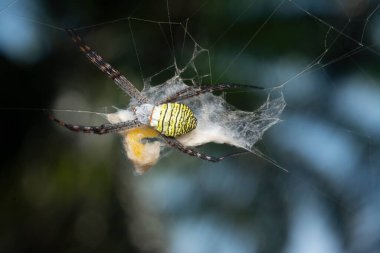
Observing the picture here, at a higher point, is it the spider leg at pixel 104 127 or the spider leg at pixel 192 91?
the spider leg at pixel 192 91

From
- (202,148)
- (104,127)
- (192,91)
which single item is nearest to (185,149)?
(202,148)

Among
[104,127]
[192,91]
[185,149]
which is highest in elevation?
[192,91]

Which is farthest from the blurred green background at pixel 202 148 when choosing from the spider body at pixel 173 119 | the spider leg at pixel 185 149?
the spider body at pixel 173 119

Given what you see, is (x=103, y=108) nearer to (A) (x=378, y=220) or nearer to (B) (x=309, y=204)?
(B) (x=309, y=204)

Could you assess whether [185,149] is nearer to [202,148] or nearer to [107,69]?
[202,148]

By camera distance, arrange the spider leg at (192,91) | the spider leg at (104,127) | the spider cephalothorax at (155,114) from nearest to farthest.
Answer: the spider leg at (192,91) < the spider cephalothorax at (155,114) < the spider leg at (104,127)

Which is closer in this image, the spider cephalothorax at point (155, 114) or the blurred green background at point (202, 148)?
the blurred green background at point (202, 148)

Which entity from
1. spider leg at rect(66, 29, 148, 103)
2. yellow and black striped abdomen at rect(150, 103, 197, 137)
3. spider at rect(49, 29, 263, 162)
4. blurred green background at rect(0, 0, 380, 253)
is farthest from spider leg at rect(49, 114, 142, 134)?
yellow and black striped abdomen at rect(150, 103, 197, 137)

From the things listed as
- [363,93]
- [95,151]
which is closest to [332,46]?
[363,93]

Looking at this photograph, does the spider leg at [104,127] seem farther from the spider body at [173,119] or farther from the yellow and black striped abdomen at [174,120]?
the yellow and black striped abdomen at [174,120]
